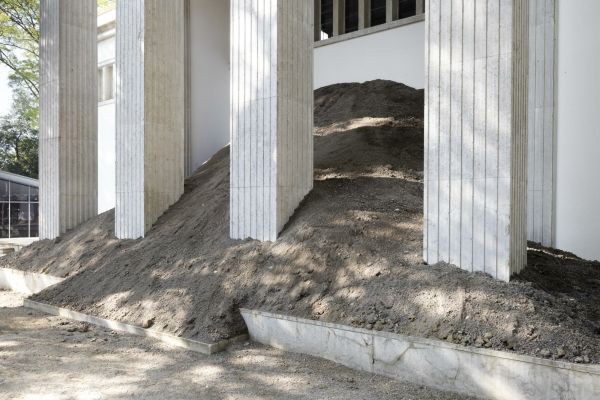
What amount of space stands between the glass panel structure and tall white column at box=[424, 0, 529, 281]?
73.3ft

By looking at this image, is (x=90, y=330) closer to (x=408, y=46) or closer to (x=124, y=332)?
(x=124, y=332)

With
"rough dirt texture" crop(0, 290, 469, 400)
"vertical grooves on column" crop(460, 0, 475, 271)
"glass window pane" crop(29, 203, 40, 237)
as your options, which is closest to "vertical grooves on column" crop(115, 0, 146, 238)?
"rough dirt texture" crop(0, 290, 469, 400)

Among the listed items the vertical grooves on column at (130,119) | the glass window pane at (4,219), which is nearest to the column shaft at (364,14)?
the vertical grooves on column at (130,119)

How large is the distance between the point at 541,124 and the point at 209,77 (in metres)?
10.0

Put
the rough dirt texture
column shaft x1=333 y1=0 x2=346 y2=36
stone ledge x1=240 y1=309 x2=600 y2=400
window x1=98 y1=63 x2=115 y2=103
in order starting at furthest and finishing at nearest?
window x1=98 y1=63 x2=115 y2=103 → column shaft x1=333 y1=0 x2=346 y2=36 → the rough dirt texture → stone ledge x1=240 y1=309 x2=600 y2=400

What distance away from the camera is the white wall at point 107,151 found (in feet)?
58.4

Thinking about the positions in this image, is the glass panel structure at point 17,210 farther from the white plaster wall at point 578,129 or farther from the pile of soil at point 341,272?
the white plaster wall at point 578,129

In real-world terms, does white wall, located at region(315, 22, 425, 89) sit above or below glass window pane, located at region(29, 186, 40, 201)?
above

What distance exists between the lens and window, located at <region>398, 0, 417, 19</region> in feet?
46.4

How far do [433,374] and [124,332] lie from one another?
438 cm

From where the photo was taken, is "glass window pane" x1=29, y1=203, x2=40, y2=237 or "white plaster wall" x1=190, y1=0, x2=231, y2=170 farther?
"glass window pane" x1=29, y1=203, x2=40, y2=237

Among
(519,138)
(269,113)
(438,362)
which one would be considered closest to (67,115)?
(269,113)

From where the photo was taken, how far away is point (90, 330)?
7020 millimetres

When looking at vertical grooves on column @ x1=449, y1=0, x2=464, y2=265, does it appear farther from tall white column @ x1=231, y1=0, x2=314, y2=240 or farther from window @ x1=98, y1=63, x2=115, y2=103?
window @ x1=98, y1=63, x2=115, y2=103
